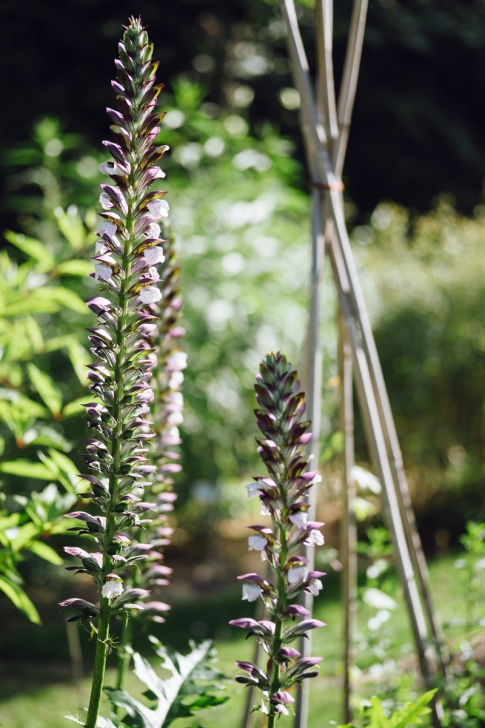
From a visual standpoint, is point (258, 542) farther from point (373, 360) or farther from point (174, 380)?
point (373, 360)

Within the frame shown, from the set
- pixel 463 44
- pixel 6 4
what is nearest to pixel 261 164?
pixel 6 4

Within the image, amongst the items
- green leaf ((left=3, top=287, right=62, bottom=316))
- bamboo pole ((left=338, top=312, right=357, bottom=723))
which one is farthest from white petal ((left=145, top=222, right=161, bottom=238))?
bamboo pole ((left=338, top=312, right=357, bottom=723))

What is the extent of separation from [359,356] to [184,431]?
3348 millimetres

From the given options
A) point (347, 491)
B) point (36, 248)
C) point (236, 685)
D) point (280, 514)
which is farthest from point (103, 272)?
point (236, 685)

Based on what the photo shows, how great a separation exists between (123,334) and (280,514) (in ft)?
1.17

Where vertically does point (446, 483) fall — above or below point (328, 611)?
above

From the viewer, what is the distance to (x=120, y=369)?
113 centimetres

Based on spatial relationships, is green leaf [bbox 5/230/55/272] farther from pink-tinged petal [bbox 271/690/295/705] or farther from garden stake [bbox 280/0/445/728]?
pink-tinged petal [bbox 271/690/295/705]

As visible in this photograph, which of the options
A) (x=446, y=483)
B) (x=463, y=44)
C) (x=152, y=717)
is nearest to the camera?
(x=152, y=717)

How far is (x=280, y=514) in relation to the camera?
116 centimetres

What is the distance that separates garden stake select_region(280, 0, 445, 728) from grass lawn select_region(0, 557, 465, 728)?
0.33 m

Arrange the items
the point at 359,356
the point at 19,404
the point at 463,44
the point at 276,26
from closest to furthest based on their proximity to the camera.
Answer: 1. the point at 19,404
2. the point at 359,356
3. the point at 276,26
4. the point at 463,44

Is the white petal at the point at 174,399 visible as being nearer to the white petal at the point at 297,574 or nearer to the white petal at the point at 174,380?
the white petal at the point at 174,380

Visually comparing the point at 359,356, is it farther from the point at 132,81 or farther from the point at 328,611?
the point at 328,611
